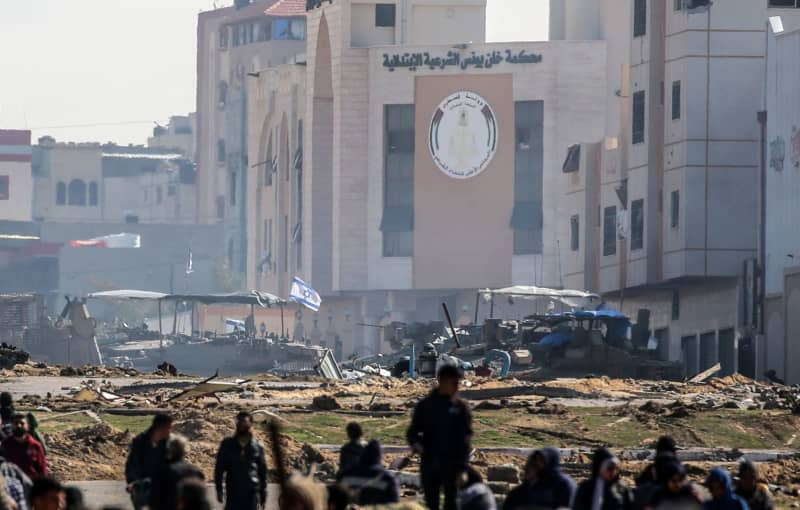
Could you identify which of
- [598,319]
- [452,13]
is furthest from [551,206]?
[598,319]

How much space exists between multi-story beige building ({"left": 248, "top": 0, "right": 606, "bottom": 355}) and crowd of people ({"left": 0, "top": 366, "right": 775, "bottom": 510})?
3256 inches

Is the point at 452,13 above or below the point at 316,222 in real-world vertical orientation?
above

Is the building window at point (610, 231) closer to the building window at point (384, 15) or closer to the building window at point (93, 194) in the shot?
the building window at point (384, 15)

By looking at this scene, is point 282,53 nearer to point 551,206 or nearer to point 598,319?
point 551,206

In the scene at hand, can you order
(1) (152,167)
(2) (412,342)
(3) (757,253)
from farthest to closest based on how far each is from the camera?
(1) (152,167), (2) (412,342), (3) (757,253)

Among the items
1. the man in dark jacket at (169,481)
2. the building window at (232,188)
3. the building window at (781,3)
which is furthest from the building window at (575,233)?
the building window at (232,188)

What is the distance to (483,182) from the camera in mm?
105438

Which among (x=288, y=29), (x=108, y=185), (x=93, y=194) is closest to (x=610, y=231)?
(x=288, y=29)

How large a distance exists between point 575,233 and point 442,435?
64556mm

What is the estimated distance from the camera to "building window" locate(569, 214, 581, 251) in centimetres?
8075

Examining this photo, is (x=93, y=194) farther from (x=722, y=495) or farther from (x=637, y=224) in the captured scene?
(x=722, y=495)

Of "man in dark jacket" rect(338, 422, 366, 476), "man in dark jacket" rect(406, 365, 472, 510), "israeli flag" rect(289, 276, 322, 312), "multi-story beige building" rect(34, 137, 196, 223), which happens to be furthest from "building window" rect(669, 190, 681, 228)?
"multi-story beige building" rect(34, 137, 196, 223)

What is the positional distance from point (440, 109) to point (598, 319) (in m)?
46.9

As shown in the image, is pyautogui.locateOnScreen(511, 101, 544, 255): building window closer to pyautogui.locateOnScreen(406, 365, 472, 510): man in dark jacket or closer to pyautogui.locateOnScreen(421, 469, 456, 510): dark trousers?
pyautogui.locateOnScreen(421, 469, 456, 510): dark trousers
